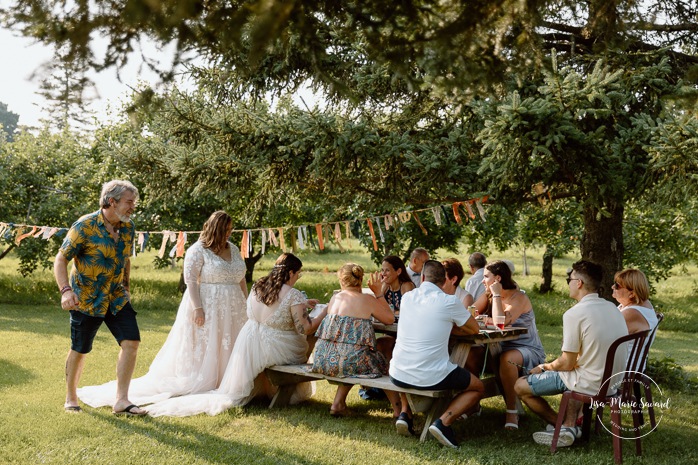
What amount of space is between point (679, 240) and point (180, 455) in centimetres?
1611

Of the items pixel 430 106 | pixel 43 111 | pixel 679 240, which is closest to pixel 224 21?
pixel 43 111

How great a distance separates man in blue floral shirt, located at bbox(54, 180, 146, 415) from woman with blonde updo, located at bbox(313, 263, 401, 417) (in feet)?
5.25

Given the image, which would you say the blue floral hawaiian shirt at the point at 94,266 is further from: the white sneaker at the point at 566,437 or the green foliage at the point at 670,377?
the green foliage at the point at 670,377

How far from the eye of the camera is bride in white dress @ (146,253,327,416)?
6488 mm

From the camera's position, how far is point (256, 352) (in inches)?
257

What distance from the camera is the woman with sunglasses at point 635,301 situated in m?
5.65

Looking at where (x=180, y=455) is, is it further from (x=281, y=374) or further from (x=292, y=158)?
(x=292, y=158)

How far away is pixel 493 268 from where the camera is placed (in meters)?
6.30

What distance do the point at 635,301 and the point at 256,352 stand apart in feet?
10.7

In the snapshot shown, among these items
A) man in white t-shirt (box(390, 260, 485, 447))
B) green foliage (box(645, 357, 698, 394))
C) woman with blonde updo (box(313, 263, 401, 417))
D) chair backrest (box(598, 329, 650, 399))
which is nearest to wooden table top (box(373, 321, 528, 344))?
man in white t-shirt (box(390, 260, 485, 447))

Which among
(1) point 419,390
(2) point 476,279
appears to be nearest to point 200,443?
(1) point 419,390

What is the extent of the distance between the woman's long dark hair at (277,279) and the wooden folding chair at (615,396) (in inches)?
103

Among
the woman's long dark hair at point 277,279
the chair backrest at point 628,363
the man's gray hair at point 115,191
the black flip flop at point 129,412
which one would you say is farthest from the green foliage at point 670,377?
the man's gray hair at point 115,191

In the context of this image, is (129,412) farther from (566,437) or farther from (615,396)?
(615,396)
